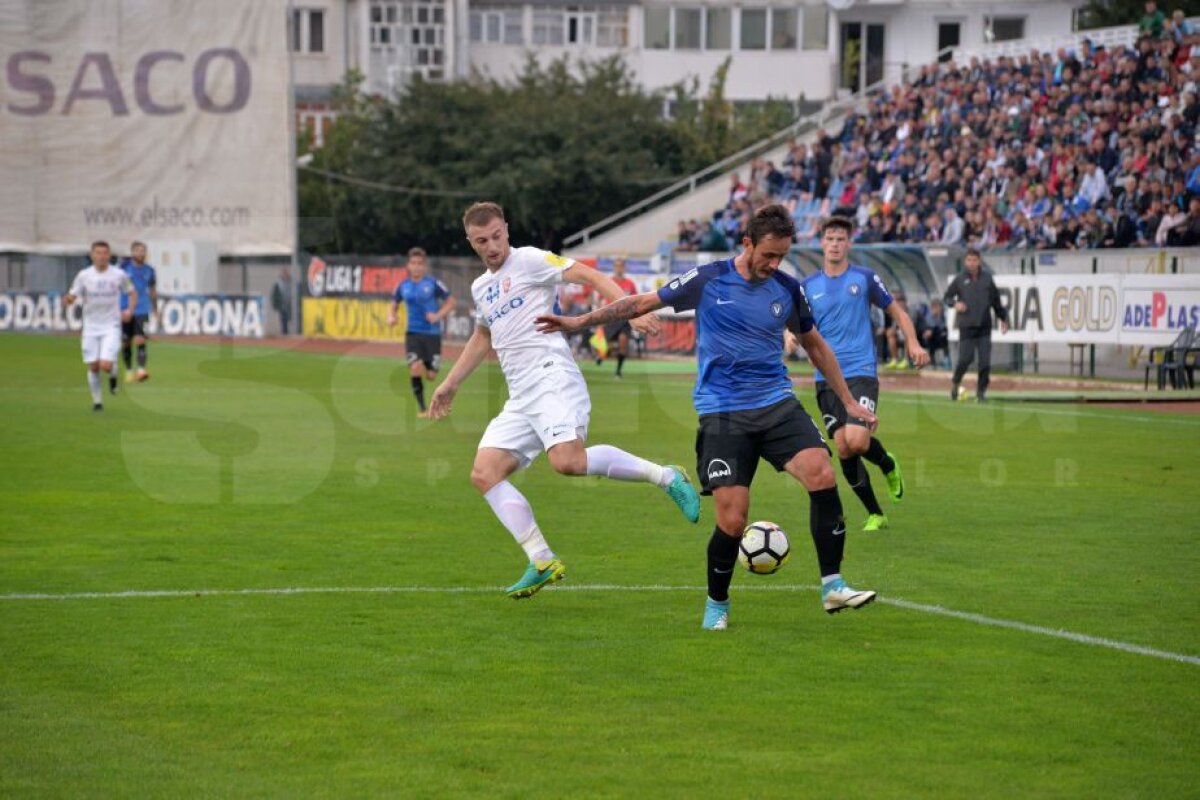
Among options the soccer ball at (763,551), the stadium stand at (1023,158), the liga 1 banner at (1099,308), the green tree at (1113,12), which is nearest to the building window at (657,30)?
the green tree at (1113,12)

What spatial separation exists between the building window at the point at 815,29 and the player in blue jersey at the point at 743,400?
216 ft

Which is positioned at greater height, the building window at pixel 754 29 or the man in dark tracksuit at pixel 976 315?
the building window at pixel 754 29

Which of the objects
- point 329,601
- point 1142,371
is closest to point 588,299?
point 1142,371

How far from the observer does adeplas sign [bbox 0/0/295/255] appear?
55656 millimetres

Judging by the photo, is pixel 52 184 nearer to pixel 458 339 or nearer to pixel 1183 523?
pixel 458 339

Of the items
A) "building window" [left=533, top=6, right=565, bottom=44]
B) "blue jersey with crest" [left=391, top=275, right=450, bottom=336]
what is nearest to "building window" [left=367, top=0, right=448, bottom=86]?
"building window" [left=533, top=6, right=565, bottom=44]

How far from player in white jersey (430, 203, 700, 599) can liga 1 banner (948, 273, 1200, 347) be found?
64.7ft

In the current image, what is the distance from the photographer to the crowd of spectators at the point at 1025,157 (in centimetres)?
3290

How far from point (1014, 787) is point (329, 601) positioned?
499 cm

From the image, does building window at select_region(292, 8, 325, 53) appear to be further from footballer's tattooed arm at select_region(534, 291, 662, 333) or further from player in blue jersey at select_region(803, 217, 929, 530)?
footballer's tattooed arm at select_region(534, 291, 662, 333)

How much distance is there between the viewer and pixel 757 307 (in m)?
9.42

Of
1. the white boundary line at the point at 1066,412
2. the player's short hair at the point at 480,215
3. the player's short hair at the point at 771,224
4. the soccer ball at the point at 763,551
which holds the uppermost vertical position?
the player's short hair at the point at 480,215

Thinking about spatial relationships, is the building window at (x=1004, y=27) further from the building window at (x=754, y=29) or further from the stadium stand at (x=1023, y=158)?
the stadium stand at (x=1023, y=158)

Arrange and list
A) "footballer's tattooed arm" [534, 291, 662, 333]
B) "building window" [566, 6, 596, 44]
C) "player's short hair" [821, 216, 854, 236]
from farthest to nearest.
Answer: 1. "building window" [566, 6, 596, 44]
2. "player's short hair" [821, 216, 854, 236]
3. "footballer's tattooed arm" [534, 291, 662, 333]
